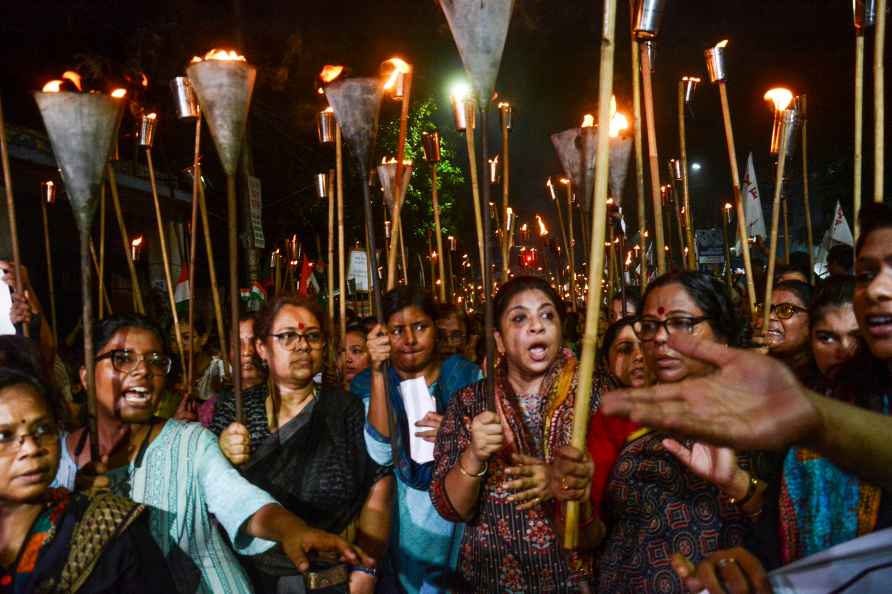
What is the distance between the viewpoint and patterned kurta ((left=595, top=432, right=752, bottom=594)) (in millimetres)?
2309

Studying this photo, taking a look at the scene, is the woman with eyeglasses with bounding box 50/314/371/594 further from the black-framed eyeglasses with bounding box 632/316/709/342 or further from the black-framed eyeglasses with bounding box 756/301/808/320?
the black-framed eyeglasses with bounding box 756/301/808/320

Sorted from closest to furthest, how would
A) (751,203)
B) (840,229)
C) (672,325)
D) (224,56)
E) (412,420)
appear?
(672,325) < (224,56) < (412,420) < (751,203) < (840,229)

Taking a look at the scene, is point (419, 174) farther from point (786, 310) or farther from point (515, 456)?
point (515, 456)

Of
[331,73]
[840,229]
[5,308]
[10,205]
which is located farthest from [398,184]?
[840,229]

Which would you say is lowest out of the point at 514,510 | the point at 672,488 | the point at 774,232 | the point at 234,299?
the point at 514,510

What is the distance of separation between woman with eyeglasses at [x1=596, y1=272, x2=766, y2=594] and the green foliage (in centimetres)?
1397

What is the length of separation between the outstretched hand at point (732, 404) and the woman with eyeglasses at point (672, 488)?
33.6 inches

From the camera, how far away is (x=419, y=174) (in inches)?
815

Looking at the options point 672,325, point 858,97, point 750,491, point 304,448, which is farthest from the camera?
point 858,97

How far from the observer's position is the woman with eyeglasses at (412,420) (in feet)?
10.8

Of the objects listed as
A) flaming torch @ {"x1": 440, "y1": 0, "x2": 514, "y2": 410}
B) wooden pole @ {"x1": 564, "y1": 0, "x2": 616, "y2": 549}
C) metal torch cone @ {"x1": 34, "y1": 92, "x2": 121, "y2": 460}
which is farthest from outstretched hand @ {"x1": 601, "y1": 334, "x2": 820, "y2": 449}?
metal torch cone @ {"x1": 34, "y1": 92, "x2": 121, "y2": 460}

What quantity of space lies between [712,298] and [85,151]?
2.38 metres

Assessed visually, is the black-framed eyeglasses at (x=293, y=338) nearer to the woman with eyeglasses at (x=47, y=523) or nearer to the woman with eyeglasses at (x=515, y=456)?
the woman with eyeglasses at (x=515, y=456)

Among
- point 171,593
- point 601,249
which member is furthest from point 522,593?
Result: point 601,249
